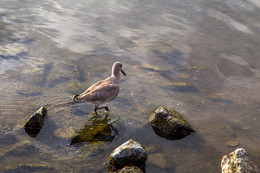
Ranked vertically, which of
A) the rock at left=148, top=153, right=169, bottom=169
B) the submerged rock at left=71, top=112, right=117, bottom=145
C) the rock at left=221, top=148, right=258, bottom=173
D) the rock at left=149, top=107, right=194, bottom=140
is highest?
the rock at left=221, top=148, right=258, bottom=173

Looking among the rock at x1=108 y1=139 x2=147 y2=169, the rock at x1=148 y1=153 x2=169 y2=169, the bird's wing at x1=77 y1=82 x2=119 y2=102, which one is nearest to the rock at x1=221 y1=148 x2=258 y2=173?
the rock at x1=148 y1=153 x2=169 y2=169

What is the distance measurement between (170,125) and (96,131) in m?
1.88

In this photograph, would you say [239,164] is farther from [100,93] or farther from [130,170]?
[100,93]

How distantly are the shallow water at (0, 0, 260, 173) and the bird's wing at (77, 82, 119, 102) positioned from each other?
17.5 inches

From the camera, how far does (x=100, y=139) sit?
6590 millimetres

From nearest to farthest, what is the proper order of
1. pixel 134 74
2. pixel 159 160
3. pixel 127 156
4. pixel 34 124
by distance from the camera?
pixel 127 156
pixel 159 160
pixel 34 124
pixel 134 74

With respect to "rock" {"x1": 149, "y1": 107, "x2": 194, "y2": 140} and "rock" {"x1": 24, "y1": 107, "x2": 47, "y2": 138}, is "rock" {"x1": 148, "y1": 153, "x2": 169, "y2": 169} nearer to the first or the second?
"rock" {"x1": 149, "y1": 107, "x2": 194, "y2": 140}

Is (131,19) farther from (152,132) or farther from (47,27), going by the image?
(152,132)

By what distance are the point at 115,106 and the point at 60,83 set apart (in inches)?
81.9

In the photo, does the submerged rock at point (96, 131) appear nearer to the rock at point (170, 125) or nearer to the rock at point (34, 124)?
the rock at point (34, 124)

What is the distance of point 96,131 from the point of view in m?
6.91

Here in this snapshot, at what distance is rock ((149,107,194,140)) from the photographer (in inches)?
272

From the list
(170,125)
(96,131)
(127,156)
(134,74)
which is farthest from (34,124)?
(134,74)

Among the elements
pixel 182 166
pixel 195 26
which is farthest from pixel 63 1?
pixel 182 166
